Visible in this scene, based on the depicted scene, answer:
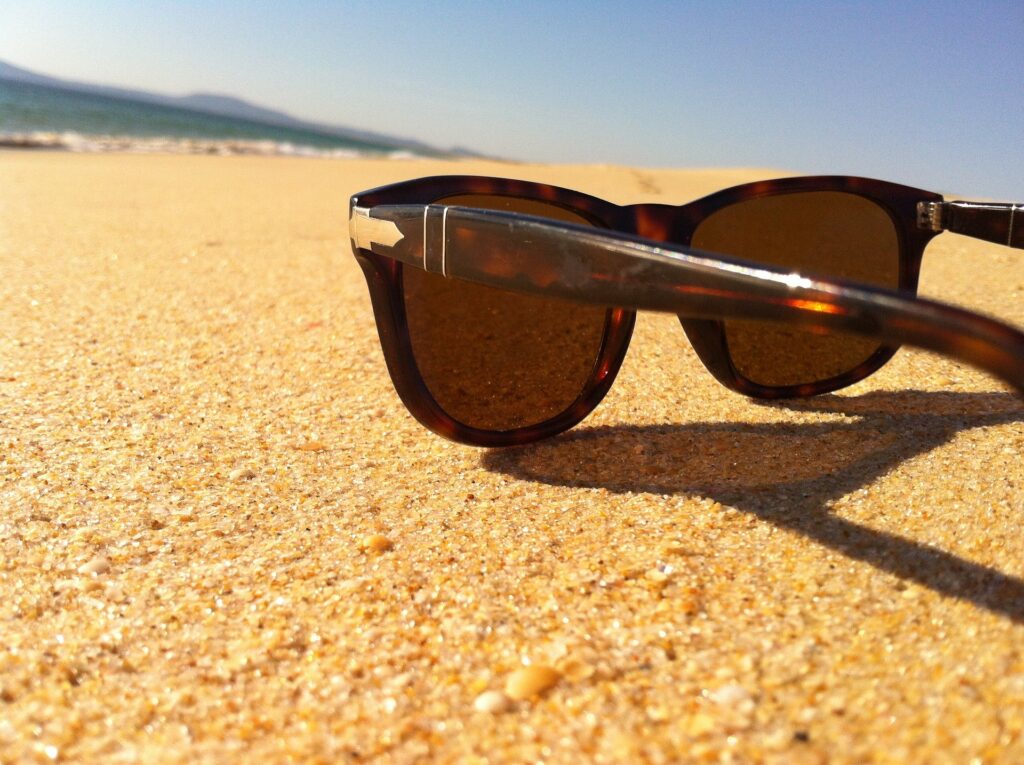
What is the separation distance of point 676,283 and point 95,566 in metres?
0.67

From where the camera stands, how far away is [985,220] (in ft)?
4.26

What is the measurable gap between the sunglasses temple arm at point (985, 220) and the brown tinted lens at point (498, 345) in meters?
0.66

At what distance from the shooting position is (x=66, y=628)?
28.0 inches

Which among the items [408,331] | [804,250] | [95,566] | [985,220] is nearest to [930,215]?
[985,220]

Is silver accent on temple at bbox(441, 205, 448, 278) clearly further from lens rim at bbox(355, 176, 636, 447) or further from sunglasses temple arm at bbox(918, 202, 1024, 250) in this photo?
sunglasses temple arm at bbox(918, 202, 1024, 250)

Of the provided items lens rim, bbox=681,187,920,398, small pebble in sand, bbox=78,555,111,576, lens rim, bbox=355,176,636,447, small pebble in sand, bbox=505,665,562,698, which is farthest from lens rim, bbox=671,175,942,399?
small pebble in sand, bbox=78,555,111,576

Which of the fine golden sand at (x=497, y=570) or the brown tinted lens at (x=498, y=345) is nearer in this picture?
the fine golden sand at (x=497, y=570)

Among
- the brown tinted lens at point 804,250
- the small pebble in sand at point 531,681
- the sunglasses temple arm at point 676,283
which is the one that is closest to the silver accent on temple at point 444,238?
the sunglasses temple arm at point 676,283

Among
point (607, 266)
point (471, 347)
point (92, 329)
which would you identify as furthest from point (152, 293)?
point (607, 266)

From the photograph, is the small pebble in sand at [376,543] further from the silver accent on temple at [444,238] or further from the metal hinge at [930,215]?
the metal hinge at [930,215]

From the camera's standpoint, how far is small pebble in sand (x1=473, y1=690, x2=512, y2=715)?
1.97ft

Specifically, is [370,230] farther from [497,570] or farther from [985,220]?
[985,220]

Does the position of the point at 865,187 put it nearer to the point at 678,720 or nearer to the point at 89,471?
the point at 678,720

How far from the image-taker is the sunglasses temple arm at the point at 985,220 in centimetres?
129
